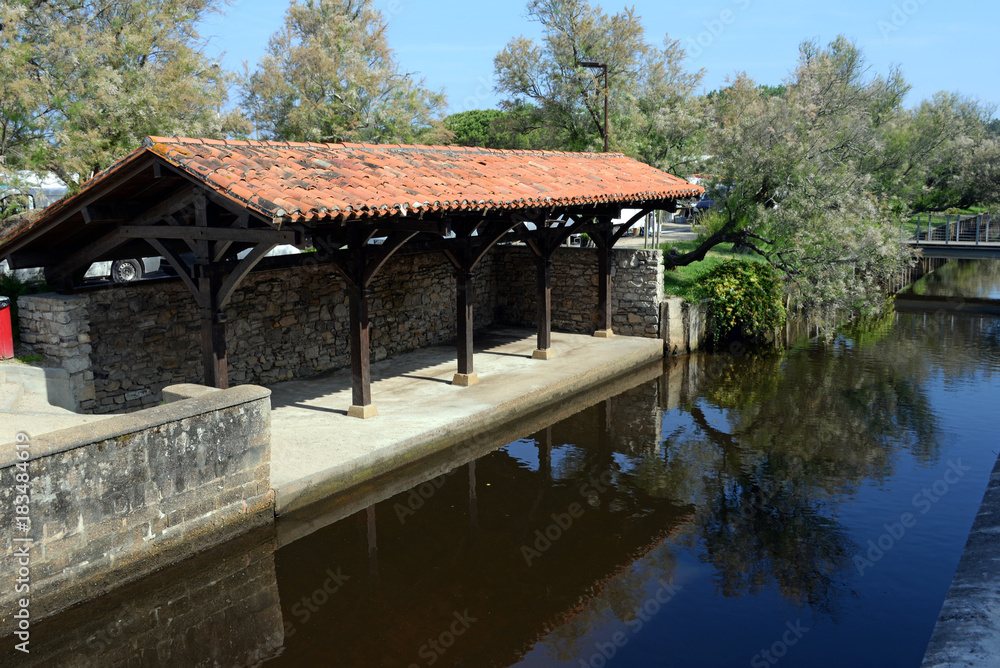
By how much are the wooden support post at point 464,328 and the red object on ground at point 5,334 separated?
19.6 feet

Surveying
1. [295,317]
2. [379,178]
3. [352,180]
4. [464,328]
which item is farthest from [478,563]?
[295,317]

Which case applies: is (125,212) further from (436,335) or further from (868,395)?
(868,395)

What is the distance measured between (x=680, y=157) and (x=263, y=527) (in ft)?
61.9

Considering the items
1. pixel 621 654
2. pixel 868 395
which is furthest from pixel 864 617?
pixel 868 395

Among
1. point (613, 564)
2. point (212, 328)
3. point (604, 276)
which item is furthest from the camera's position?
point (604, 276)

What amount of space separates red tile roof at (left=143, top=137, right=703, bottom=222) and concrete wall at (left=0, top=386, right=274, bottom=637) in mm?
2105

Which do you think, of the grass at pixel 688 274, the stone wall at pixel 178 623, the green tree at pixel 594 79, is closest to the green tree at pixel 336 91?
the green tree at pixel 594 79

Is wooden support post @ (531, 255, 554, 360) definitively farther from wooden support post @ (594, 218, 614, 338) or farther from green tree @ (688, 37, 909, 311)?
green tree @ (688, 37, 909, 311)

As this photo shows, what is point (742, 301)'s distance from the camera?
1688cm

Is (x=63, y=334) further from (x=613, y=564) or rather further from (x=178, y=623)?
(x=613, y=564)

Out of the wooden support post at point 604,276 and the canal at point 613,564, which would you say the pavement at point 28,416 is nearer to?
the canal at point 613,564

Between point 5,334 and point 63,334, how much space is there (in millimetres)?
654

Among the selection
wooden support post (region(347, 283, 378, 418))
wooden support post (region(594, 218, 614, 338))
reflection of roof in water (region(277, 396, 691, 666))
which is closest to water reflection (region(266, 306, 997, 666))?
reflection of roof in water (region(277, 396, 691, 666))

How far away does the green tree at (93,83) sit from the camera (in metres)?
14.4
